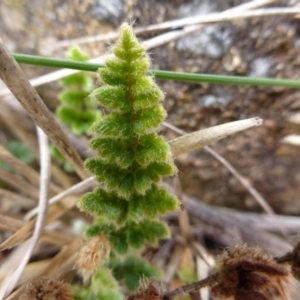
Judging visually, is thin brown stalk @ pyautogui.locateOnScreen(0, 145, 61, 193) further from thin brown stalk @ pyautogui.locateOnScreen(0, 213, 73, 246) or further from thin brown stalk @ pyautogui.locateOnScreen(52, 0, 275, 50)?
thin brown stalk @ pyautogui.locateOnScreen(52, 0, 275, 50)

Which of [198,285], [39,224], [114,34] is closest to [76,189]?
[39,224]

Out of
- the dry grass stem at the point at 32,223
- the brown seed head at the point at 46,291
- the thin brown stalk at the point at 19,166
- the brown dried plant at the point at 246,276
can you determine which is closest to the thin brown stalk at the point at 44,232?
the dry grass stem at the point at 32,223

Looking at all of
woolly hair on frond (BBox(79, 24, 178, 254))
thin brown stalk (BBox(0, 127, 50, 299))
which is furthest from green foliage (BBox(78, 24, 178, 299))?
thin brown stalk (BBox(0, 127, 50, 299))

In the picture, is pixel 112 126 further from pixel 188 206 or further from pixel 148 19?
pixel 188 206

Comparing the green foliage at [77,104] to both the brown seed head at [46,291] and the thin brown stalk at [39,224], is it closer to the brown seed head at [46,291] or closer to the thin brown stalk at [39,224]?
the thin brown stalk at [39,224]

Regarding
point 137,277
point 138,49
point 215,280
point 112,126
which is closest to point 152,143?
point 112,126

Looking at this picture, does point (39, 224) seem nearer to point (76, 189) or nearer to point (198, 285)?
point (76, 189)
